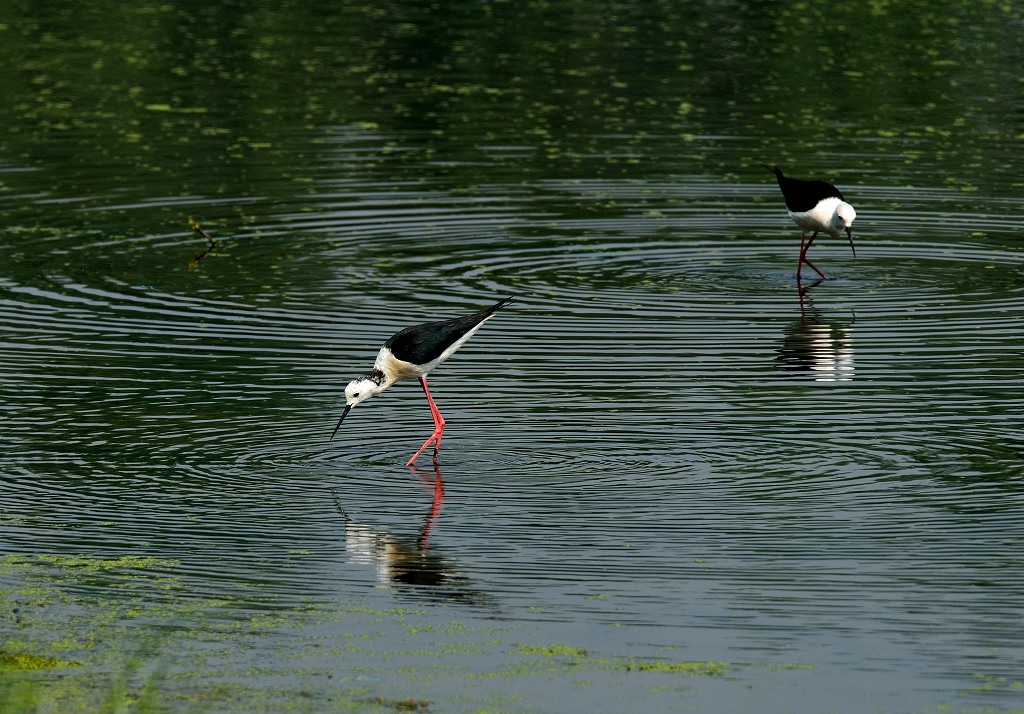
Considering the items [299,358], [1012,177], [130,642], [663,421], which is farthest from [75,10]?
[130,642]

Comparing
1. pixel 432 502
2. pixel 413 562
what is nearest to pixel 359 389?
pixel 432 502

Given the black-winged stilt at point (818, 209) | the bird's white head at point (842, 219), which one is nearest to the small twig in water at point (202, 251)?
the black-winged stilt at point (818, 209)

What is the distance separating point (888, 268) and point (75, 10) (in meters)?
26.8

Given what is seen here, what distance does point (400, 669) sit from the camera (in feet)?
27.7

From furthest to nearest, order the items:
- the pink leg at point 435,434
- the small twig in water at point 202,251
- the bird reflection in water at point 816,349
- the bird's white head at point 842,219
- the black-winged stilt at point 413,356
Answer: the small twig in water at point 202,251 → the bird's white head at point 842,219 → the bird reflection in water at point 816,349 → the black-winged stilt at point 413,356 → the pink leg at point 435,434

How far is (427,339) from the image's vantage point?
497 inches

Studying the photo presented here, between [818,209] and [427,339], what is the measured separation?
7727mm

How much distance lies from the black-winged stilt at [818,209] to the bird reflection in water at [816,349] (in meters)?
1.78

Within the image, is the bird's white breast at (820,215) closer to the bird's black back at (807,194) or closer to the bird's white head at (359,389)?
the bird's black back at (807,194)

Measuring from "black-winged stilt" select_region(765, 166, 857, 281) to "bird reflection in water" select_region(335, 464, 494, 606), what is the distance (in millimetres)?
9231

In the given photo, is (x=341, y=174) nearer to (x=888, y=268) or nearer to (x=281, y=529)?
(x=888, y=268)

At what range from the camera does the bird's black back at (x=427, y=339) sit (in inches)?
496

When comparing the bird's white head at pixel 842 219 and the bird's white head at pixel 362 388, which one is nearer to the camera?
the bird's white head at pixel 362 388

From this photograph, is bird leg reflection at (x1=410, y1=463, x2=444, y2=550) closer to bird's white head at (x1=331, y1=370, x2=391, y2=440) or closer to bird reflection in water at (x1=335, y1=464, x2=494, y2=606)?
bird reflection in water at (x1=335, y1=464, x2=494, y2=606)
